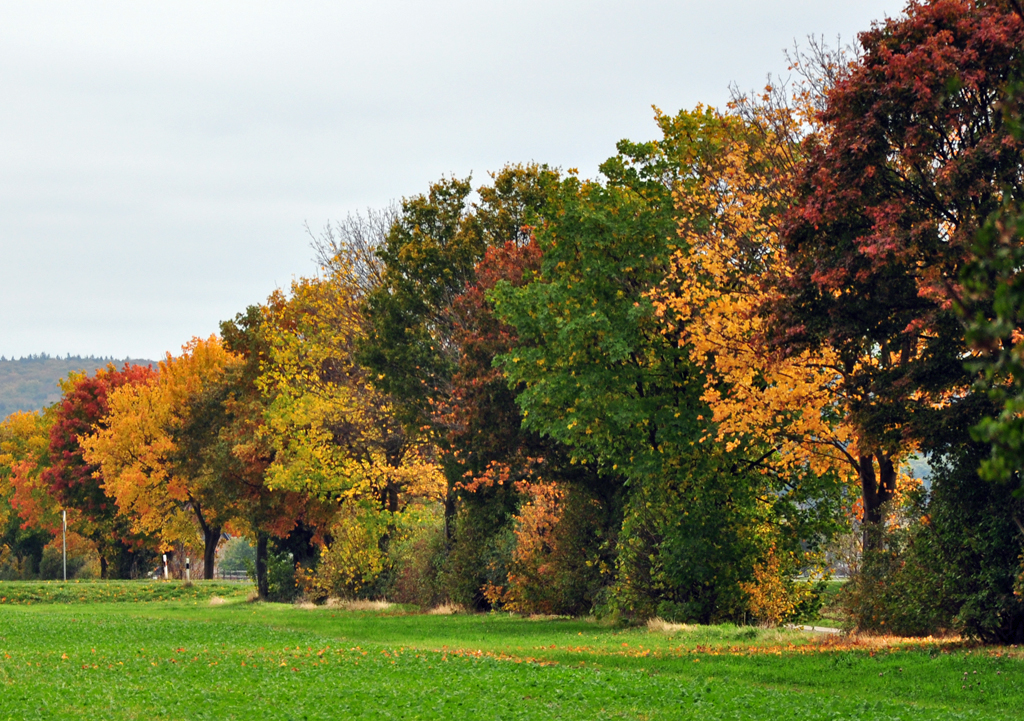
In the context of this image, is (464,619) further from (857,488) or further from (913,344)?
(913,344)

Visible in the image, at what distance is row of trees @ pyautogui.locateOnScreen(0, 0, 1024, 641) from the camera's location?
20.1 metres

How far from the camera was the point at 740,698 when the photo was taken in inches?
656

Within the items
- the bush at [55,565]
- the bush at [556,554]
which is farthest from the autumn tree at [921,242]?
the bush at [55,565]

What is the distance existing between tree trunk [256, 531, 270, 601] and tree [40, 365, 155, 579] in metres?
20.5

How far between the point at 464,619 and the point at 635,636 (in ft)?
38.4

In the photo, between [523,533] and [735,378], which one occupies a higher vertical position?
[735,378]

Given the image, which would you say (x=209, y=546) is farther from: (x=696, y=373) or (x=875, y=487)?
(x=875, y=487)

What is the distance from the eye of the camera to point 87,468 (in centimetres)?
7550

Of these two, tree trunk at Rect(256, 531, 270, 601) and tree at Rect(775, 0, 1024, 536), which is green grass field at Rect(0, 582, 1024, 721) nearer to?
tree at Rect(775, 0, 1024, 536)

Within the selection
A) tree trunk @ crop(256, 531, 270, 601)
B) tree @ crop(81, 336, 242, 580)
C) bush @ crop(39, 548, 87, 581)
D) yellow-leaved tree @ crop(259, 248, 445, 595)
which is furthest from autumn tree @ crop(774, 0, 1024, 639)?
bush @ crop(39, 548, 87, 581)

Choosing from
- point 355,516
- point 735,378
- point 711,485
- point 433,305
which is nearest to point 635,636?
point 711,485

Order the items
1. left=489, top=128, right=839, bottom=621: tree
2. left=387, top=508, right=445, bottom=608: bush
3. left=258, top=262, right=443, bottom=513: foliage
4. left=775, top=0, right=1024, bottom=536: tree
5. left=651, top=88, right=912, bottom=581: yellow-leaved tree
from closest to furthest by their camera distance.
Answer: left=775, top=0, right=1024, bottom=536: tree
left=651, top=88, right=912, bottom=581: yellow-leaved tree
left=489, top=128, right=839, bottom=621: tree
left=387, top=508, right=445, bottom=608: bush
left=258, top=262, right=443, bottom=513: foliage

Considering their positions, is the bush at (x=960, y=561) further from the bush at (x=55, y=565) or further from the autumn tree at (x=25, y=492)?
the bush at (x=55, y=565)

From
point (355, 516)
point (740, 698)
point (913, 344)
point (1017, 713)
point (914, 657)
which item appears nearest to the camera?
point (1017, 713)
